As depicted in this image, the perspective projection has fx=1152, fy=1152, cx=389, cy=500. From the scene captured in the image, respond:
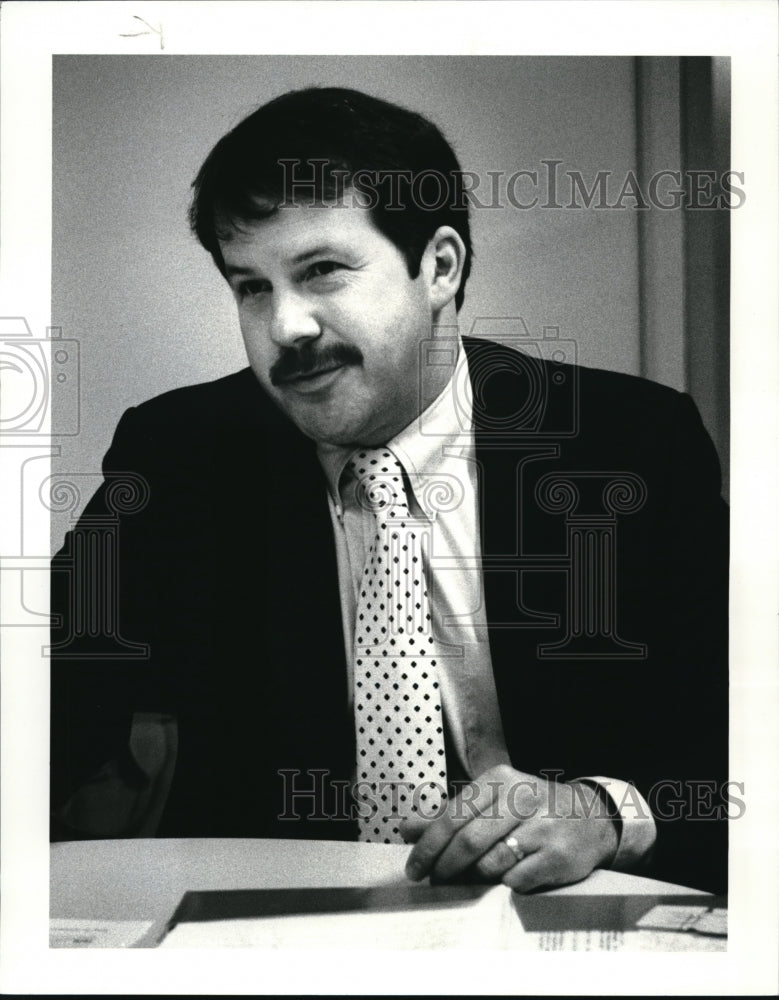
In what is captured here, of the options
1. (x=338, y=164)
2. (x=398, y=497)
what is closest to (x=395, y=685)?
(x=398, y=497)

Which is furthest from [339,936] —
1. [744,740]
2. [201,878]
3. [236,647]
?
[744,740]

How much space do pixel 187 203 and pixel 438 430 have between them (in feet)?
1.80

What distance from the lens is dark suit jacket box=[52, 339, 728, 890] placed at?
186 cm

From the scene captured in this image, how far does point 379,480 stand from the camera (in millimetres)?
1880

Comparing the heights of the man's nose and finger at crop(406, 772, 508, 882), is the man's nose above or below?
above

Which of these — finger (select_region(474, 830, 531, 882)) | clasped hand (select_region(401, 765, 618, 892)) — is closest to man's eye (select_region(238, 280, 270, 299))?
clasped hand (select_region(401, 765, 618, 892))

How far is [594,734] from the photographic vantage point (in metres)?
1.86

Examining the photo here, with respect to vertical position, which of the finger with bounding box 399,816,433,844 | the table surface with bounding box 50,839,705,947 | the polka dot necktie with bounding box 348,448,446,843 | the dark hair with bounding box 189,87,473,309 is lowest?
the table surface with bounding box 50,839,705,947

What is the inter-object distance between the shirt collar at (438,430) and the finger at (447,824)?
1.61 feet

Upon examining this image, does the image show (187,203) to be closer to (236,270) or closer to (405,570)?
(236,270)

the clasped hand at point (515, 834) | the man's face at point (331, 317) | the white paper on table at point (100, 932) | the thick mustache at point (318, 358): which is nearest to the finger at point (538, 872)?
the clasped hand at point (515, 834)

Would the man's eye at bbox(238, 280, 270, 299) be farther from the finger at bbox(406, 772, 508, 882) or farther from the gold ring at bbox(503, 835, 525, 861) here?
the gold ring at bbox(503, 835, 525, 861)

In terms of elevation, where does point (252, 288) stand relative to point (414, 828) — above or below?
above

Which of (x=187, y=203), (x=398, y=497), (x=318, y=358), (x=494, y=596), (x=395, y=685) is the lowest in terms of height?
(x=395, y=685)
